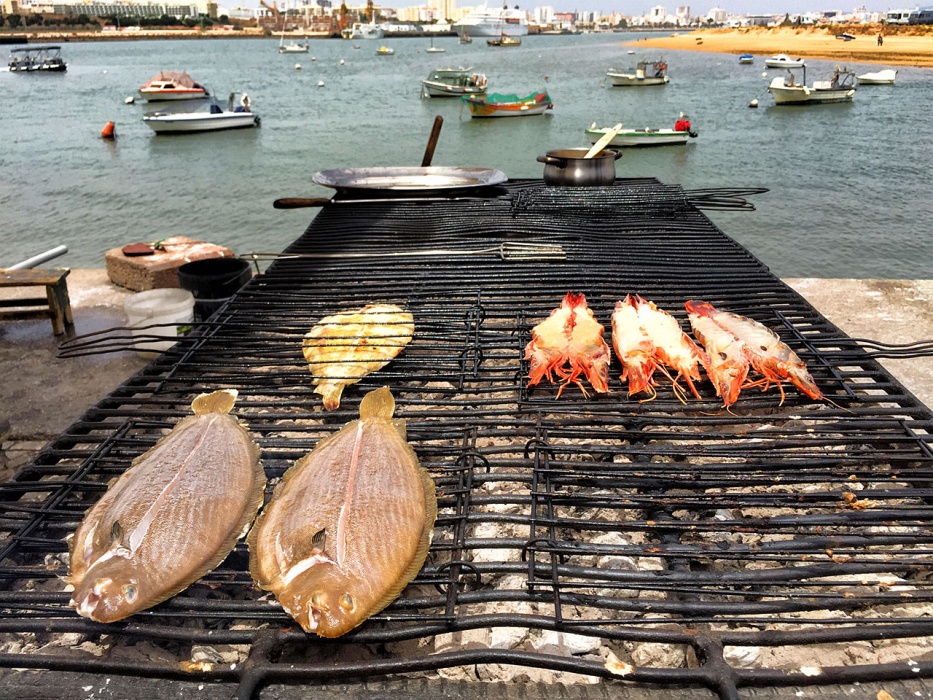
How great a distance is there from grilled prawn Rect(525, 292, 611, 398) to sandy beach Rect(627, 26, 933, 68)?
7542 cm

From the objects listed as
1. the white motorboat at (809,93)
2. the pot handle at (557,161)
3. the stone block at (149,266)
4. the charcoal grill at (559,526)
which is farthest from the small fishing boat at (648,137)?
the charcoal grill at (559,526)

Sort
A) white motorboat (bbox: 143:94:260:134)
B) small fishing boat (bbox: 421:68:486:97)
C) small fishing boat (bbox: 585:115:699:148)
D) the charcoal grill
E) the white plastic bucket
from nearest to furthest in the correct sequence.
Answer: the charcoal grill < the white plastic bucket < small fishing boat (bbox: 585:115:699:148) < white motorboat (bbox: 143:94:260:134) < small fishing boat (bbox: 421:68:486:97)

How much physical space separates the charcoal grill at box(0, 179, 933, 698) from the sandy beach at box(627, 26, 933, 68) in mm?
75340

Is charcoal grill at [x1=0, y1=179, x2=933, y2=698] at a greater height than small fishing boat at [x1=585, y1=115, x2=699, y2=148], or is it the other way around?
small fishing boat at [x1=585, y1=115, x2=699, y2=148]

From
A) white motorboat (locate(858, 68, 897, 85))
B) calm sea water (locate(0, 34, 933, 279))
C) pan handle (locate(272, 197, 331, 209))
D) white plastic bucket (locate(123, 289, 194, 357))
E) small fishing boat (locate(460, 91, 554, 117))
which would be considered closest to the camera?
white plastic bucket (locate(123, 289, 194, 357))

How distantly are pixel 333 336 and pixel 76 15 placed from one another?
190m

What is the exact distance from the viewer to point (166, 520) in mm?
2756

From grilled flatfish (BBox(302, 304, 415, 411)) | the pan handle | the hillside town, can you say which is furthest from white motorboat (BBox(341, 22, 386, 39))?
grilled flatfish (BBox(302, 304, 415, 411))

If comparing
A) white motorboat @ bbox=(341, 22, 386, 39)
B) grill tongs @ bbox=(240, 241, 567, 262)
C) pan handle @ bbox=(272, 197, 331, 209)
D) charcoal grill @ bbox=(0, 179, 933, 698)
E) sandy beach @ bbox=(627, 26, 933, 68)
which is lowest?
charcoal grill @ bbox=(0, 179, 933, 698)

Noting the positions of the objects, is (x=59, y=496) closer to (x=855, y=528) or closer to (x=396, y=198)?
(x=855, y=528)

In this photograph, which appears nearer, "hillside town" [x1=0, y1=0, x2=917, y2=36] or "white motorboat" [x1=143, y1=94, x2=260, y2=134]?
"white motorboat" [x1=143, y1=94, x2=260, y2=134]

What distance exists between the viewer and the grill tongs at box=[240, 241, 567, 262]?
620 centimetres

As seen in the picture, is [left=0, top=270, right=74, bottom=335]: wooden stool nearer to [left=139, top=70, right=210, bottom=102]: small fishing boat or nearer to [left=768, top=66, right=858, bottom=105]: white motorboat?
[left=139, top=70, right=210, bottom=102]: small fishing boat

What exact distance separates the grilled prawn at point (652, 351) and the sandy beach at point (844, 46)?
75037 mm
